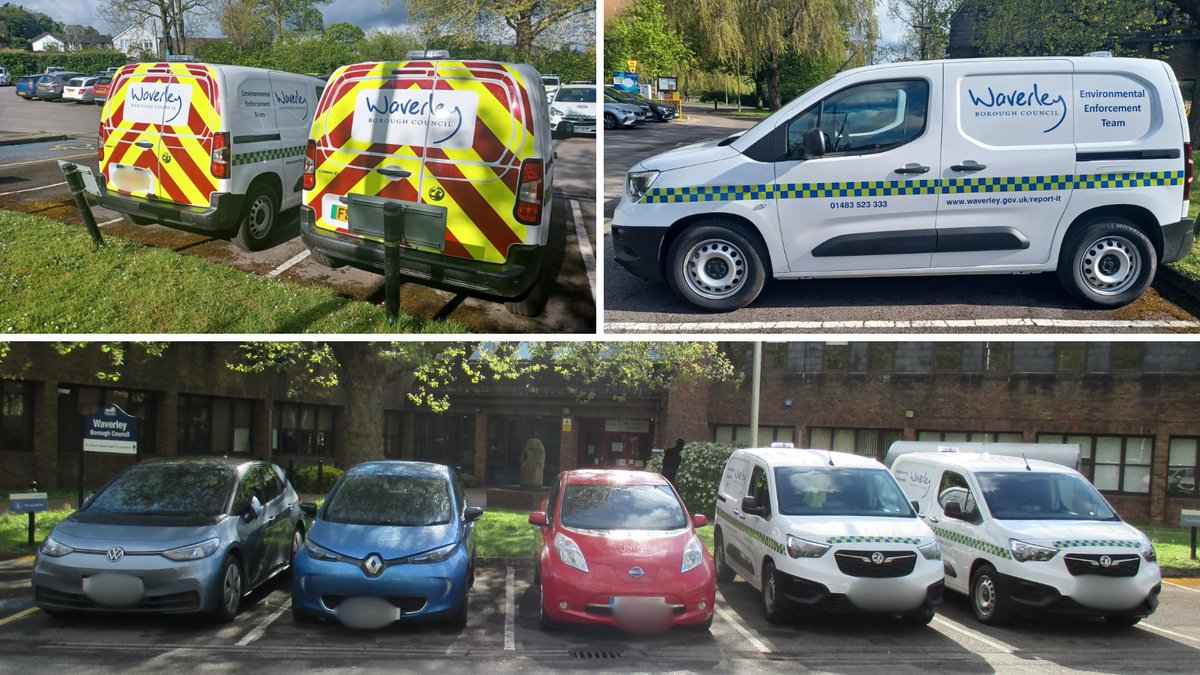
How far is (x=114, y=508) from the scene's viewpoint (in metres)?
7.85

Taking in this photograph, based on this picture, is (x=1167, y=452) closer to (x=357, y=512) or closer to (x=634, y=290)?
(x=634, y=290)

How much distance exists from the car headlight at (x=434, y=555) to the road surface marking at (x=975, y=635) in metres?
4.43

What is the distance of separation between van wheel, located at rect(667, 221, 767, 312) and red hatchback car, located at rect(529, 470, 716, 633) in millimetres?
1969

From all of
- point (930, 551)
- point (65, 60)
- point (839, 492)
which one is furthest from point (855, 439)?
point (65, 60)

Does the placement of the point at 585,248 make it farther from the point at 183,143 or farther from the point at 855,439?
the point at 855,439

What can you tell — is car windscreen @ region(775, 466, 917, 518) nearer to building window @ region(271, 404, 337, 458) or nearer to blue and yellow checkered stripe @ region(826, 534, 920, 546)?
blue and yellow checkered stripe @ region(826, 534, 920, 546)

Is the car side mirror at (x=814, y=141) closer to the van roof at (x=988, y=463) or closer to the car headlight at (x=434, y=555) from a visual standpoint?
the van roof at (x=988, y=463)

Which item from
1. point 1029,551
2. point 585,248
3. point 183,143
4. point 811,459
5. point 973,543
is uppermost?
point 183,143

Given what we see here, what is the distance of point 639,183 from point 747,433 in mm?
16433

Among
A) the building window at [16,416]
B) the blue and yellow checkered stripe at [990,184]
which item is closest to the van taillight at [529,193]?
the blue and yellow checkered stripe at [990,184]

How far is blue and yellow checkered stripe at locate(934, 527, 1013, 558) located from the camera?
8356 millimetres

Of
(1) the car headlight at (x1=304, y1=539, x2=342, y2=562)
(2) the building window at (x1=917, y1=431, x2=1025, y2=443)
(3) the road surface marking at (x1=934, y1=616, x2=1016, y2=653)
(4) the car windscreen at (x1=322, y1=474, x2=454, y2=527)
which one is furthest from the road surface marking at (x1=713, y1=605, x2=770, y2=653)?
(2) the building window at (x1=917, y1=431, x2=1025, y2=443)

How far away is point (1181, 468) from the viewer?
2047 centimetres

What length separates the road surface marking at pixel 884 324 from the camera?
788 centimetres
